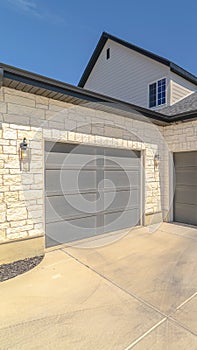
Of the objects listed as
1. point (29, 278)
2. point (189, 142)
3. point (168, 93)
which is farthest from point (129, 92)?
point (29, 278)

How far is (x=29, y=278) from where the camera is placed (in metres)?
3.22

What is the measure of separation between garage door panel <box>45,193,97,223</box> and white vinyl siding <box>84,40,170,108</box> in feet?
22.0

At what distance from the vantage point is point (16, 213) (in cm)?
384

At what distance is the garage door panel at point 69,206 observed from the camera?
4465 millimetres

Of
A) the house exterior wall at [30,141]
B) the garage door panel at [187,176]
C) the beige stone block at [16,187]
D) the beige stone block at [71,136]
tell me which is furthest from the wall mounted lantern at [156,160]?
the beige stone block at [16,187]

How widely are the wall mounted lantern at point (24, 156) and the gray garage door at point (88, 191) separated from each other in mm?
503

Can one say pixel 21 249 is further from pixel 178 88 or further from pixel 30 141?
pixel 178 88

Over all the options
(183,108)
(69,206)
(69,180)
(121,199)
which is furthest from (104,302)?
(183,108)

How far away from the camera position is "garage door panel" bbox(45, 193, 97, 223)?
4.46 meters

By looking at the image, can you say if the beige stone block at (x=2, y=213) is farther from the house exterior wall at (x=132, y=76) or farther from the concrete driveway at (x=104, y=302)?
the house exterior wall at (x=132, y=76)

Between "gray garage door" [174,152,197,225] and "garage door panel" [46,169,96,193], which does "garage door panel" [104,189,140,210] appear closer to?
"garage door panel" [46,169,96,193]

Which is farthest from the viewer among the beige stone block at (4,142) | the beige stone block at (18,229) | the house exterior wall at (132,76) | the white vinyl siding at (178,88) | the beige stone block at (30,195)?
the house exterior wall at (132,76)

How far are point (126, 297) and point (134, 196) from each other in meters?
3.69

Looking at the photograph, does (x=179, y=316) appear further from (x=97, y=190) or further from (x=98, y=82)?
(x=98, y=82)
